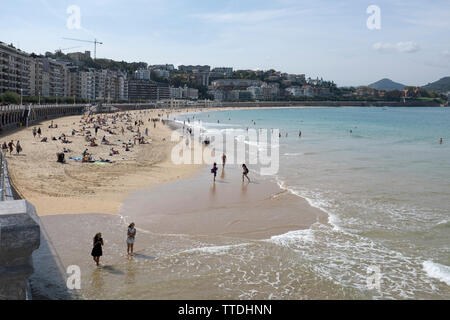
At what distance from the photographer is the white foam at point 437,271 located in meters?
8.56

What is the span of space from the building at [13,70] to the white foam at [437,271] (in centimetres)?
7457

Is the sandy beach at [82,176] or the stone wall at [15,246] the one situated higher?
the stone wall at [15,246]

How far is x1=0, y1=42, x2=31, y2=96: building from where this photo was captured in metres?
73.2

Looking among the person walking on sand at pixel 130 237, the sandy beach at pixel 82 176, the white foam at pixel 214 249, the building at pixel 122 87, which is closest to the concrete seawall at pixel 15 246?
the person walking on sand at pixel 130 237

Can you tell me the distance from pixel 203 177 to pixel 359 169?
10.3 meters

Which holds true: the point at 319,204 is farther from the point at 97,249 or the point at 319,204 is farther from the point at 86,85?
the point at 86,85

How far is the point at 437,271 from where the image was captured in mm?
8914

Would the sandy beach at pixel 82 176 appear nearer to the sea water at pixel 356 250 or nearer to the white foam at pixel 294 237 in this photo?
the white foam at pixel 294 237

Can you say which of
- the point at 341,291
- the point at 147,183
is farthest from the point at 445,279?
the point at 147,183

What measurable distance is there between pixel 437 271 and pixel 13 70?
87.1m

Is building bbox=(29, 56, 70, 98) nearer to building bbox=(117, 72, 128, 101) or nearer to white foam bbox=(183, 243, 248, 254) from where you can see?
building bbox=(117, 72, 128, 101)

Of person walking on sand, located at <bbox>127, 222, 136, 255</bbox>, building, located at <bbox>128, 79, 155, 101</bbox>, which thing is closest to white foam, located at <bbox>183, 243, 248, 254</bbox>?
person walking on sand, located at <bbox>127, 222, 136, 255</bbox>

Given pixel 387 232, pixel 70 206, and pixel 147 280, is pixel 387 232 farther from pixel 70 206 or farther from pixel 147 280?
pixel 70 206

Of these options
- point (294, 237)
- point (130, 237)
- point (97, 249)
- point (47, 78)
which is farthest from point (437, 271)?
point (47, 78)
